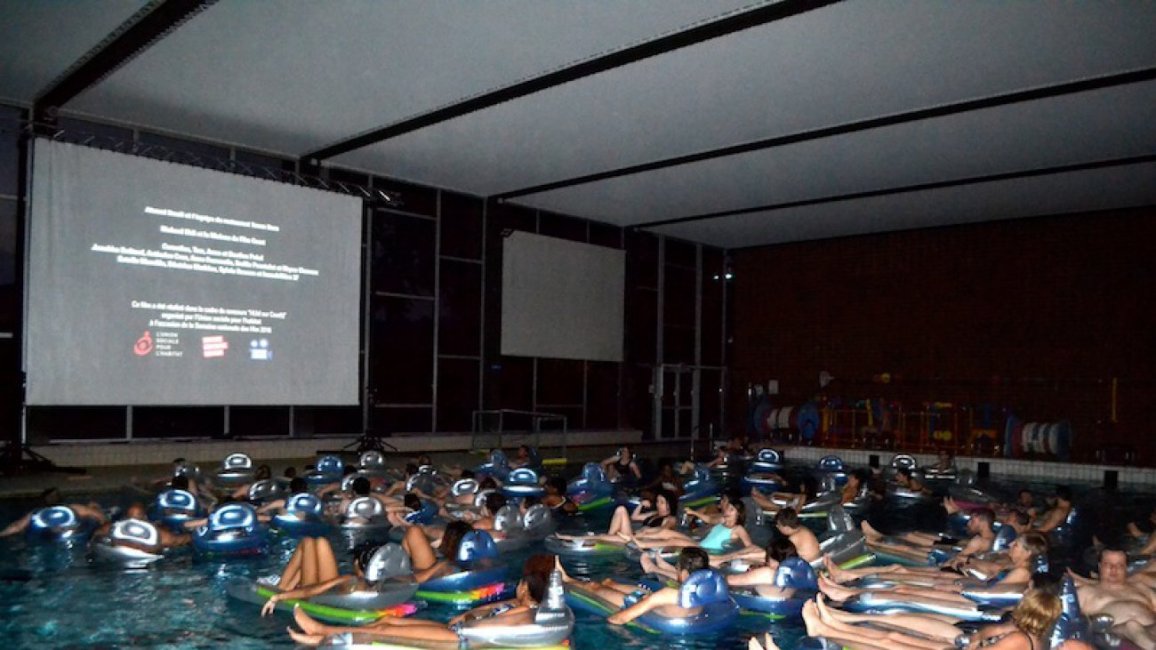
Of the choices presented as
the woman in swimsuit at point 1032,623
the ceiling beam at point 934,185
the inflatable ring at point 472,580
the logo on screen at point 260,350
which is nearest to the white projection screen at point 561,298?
the ceiling beam at point 934,185

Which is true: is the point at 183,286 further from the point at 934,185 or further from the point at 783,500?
the point at 934,185

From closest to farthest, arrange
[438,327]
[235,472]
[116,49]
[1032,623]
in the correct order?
1. [1032,623]
2. [116,49]
3. [235,472]
4. [438,327]

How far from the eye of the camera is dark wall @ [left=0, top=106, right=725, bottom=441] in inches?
600

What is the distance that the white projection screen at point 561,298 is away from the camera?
2192cm

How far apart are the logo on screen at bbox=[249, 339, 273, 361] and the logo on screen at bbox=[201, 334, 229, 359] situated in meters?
0.47

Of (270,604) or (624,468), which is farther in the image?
(624,468)

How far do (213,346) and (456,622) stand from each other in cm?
1064

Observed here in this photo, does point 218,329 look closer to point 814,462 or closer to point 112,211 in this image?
point 112,211

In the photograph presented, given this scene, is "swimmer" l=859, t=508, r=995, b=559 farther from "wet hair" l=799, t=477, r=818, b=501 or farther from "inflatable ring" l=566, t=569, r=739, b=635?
"inflatable ring" l=566, t=569, r=739, b=635

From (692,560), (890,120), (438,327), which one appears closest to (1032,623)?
(692,560)

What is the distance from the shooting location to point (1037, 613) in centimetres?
514

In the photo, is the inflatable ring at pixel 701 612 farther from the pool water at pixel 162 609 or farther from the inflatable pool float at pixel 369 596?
the inflatable pool float at pixel 369 596

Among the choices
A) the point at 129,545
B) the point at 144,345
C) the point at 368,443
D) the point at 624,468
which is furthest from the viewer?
the point at 368,443

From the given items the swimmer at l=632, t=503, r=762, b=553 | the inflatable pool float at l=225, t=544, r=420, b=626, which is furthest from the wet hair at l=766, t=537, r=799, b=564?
the inflatable pool float at l=225, t=544, r=420, b=626
